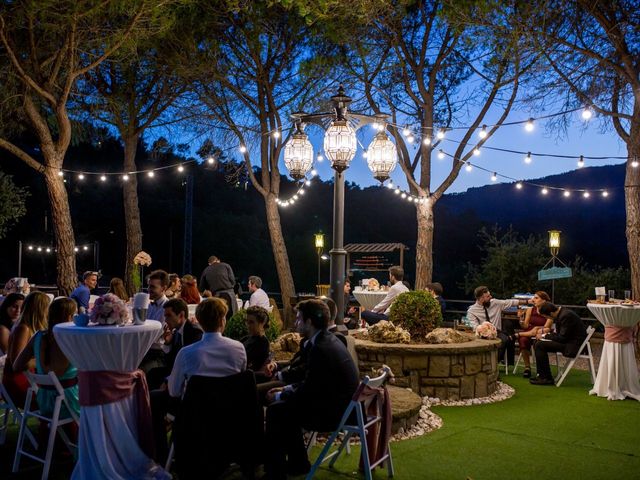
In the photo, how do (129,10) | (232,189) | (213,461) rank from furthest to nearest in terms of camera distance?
1. (232,189)
2. (129,10)
3. (213,461)

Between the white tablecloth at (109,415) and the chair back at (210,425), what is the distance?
0.29 metres

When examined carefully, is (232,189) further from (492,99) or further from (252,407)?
(252,407)

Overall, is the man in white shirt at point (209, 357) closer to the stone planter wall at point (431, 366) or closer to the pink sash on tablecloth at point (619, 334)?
the stone planter wall at point (431, 366)

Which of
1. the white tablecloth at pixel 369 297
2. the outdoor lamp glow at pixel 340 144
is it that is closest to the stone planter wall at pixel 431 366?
the outdoor lamp glow at pixel 340 144

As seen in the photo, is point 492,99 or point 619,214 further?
point 619,214

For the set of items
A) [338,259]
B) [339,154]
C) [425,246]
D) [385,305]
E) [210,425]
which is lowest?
[210,425]

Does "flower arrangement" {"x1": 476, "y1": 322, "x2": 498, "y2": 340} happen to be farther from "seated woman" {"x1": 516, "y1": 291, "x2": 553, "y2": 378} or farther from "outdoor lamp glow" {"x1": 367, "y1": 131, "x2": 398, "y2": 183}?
"outdoor lamp glow" {"x1": 367, "y1": 131, "x2": 398, "y2": 183}

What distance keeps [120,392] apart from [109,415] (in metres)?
0.14

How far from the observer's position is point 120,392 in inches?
144

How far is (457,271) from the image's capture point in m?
27.1

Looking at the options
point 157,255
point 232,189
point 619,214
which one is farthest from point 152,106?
point 619,214

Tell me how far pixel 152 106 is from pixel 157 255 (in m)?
13.4

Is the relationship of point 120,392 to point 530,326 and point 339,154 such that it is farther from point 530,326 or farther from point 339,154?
point 530,326

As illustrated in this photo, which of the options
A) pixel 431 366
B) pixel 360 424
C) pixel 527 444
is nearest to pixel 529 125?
pixel 431 366
